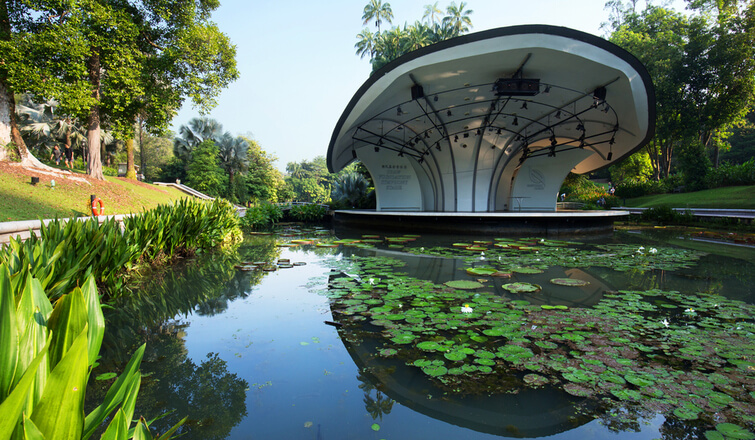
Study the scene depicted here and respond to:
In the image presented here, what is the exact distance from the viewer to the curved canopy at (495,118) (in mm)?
8578

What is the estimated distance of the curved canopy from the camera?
858cm

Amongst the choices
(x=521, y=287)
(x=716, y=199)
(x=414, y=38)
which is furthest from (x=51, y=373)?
(x=414, y=38)

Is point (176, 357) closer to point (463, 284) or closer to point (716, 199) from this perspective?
point (463, 284)

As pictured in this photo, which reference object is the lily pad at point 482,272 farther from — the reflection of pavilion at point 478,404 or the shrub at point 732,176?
the shrub at point 732,176

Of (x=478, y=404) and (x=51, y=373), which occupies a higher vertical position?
(x=51, y=373)

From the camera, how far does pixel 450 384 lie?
6.66ft

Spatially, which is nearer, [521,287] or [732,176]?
[521,287]

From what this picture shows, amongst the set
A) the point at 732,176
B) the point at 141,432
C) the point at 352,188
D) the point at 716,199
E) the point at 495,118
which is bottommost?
the point at 141,432

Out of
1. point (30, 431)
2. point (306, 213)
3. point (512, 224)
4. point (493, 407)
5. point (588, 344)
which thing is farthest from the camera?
point (306, 213)

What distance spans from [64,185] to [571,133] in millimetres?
18742

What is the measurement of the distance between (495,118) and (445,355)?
42.7 feet

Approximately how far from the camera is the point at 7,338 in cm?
76

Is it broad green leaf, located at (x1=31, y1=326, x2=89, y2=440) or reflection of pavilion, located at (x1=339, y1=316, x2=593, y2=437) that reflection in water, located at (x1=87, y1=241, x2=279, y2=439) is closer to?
reflection of pavilion, located at (x1=339, y1=316, x2=593, y2=437)

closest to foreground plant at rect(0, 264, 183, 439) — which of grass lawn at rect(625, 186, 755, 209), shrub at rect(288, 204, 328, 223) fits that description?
grass lawn at rect(625, 186, 755, 209)
